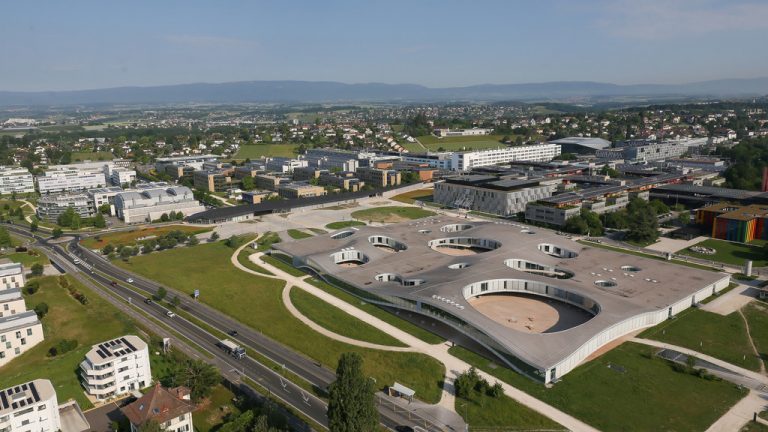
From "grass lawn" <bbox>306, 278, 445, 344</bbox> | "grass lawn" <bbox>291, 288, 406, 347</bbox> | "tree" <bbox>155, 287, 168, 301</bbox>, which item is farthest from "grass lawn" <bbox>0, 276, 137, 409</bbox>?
"grass lawn" <bbox>306, 278, 445, 344</bbox>

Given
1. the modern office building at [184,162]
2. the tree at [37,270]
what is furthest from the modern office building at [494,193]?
the modern office building at [184,162]

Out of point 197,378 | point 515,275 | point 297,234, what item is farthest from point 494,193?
point 197,378

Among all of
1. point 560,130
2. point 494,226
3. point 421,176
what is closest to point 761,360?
point 494,226

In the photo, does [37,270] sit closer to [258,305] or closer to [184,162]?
[258,305]

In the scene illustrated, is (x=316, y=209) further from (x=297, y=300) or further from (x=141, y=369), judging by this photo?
(x=141, y=369)

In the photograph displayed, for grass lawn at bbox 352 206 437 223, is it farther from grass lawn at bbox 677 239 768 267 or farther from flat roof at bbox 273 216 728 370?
grass lawn at bbox 677 239 768 267
